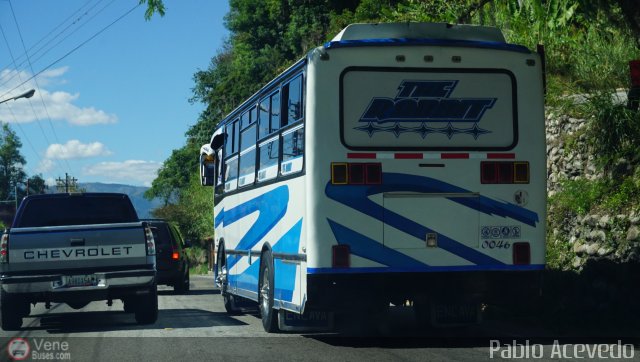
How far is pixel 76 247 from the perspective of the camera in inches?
555

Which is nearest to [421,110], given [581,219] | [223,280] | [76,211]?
[581,219]

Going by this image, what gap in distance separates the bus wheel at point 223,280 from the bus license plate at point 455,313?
633 centimetres

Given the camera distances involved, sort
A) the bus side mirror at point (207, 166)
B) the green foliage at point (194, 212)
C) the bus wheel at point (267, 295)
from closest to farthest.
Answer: the bus wheel at point (267, 295) < the bus side mirror at point (207, 166) < the green foliage at point (194, 212)

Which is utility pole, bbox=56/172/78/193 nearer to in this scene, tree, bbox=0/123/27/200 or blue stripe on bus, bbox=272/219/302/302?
tree, bbox=0/123/27/200

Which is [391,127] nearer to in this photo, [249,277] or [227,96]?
[249,277]

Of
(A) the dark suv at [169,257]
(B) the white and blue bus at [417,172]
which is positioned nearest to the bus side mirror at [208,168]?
(A) the dark suv at [169,257]

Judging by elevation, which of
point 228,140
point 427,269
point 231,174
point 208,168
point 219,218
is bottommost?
point 427,269

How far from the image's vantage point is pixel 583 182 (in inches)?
651

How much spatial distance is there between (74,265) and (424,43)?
6200mm

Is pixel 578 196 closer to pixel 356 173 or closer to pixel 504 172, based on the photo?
pixel 504 172

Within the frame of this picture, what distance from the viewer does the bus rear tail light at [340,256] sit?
1081 cm

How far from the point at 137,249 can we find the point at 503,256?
5.68 meters

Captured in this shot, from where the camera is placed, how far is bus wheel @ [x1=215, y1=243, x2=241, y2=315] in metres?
17.3

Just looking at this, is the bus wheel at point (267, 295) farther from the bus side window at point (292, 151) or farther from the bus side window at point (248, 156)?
the bus side window at point (248, 156)
